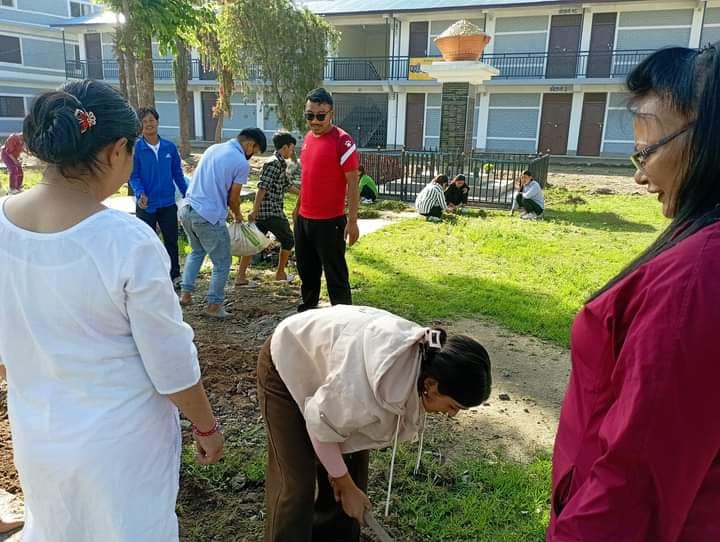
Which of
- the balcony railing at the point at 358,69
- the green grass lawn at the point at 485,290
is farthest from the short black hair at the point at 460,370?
the balcony railing at the point at 358,69

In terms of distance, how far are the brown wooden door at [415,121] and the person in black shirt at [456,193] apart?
1552 centimetres

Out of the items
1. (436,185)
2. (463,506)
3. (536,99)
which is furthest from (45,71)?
(463,506)

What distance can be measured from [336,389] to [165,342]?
51 cm

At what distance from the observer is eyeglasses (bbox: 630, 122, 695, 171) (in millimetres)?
1010

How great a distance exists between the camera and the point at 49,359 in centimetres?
139

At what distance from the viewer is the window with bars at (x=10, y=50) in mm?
28053

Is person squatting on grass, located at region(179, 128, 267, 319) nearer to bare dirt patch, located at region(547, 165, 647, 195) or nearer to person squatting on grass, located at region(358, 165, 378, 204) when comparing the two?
person squatting on grass, located at region(358, 165, 378, 204)

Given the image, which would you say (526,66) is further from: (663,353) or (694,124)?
(663,353)

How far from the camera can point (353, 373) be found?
165 cm

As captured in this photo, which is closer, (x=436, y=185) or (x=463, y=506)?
(x=463, y=506)

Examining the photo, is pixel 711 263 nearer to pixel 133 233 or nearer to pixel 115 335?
pixel 133 233

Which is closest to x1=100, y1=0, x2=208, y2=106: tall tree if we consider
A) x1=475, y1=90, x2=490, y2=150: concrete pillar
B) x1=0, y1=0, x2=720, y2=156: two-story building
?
x1=0, y1=0, x2=720, y2=156: two-story building

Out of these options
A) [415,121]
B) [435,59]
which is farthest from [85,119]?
[415,121]

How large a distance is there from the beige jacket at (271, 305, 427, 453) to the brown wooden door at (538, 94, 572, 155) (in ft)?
78.3
